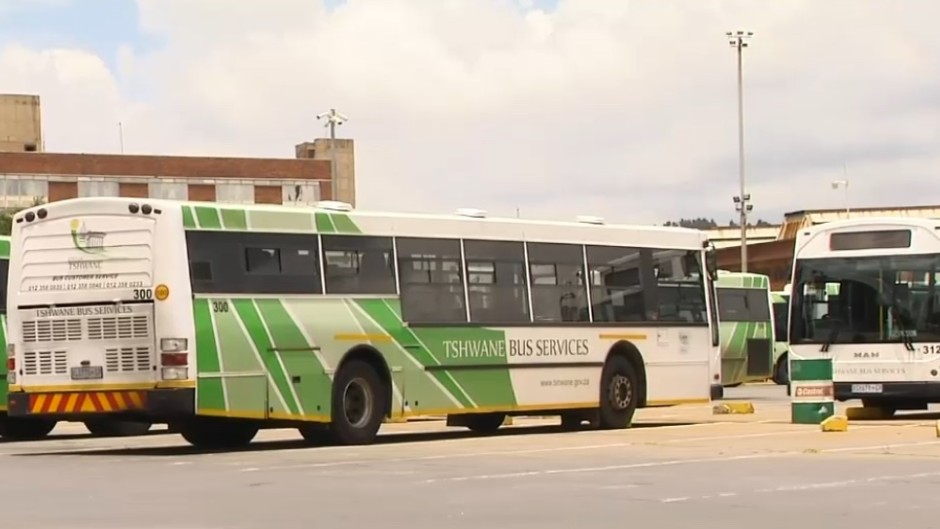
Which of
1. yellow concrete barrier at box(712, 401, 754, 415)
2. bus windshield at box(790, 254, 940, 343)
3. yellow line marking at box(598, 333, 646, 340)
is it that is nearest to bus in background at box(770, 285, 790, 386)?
yellow concrete barrier at box(712, 401, 754, 415)

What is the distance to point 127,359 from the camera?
20.6 meters

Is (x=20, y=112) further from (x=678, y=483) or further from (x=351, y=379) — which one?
(x=678, y=483)

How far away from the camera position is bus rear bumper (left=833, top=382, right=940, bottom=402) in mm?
27203

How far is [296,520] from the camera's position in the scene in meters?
12.5

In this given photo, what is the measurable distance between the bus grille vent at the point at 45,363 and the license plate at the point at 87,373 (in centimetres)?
15

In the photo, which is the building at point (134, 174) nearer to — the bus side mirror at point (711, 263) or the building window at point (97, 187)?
the building window at point (97, 187)

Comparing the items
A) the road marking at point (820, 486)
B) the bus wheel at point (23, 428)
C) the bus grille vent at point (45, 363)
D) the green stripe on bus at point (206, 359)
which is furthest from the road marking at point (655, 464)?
the bus wheel at point (23, 428)

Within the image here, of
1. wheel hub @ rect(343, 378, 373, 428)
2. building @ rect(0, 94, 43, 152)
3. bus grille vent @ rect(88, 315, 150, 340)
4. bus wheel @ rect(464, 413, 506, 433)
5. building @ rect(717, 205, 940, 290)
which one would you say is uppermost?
building @ rect(0, 94, 43, 152)

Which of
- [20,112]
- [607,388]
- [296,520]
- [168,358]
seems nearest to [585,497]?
[296,520]

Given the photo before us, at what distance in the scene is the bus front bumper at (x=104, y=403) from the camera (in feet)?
66.2

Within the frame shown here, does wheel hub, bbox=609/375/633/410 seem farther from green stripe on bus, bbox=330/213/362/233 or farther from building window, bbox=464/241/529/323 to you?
green stripe on bus, bbox=330/213/362/233

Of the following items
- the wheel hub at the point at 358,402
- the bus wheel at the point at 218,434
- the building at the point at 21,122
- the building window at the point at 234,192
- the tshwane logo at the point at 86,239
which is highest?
the building at the point at 21,122

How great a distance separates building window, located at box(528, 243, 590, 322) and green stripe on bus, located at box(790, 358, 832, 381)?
2947mm

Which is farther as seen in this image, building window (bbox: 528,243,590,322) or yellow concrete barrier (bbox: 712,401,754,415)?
yellow concrete barrier (bbox: 712,401,754,415)
